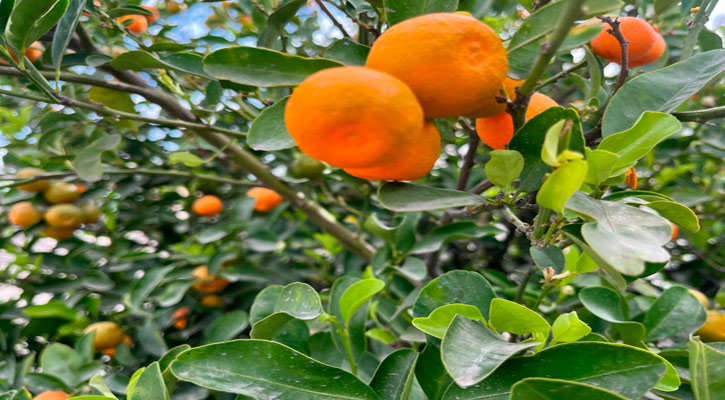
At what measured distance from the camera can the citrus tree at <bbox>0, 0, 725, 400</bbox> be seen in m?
0.39

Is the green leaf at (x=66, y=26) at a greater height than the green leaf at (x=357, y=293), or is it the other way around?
the green leaf at (x=66, y=26)

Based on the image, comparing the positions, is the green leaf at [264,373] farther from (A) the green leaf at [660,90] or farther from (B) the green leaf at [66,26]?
A: (B) the green leaf at [66,26]

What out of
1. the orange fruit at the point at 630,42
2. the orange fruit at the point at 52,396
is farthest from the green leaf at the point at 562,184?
the orange fruit at the point at 52,396

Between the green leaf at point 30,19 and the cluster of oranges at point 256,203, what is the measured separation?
0.74 metres

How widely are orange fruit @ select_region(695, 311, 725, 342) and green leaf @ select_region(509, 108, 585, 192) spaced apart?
24.3 inches

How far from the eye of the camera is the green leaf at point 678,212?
0.45 meters

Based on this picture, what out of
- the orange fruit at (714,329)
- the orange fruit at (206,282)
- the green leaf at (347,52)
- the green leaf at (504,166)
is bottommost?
the orange fruit at (206,282)

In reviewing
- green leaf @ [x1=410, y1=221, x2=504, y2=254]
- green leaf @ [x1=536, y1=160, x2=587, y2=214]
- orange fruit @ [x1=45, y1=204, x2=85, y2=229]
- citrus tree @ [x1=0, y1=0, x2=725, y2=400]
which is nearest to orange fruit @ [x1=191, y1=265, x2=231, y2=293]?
citrus tree @ [x1=0, y1=0, x2=725, y2=400]

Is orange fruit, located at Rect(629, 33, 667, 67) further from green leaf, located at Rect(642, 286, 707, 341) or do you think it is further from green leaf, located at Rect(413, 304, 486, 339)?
green leaf, located at Rect(413, 304, 486, 339)

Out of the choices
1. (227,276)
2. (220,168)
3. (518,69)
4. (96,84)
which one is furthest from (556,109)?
(220,168)

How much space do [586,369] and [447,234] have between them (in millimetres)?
551

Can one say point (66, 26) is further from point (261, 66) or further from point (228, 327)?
point (228, 327)

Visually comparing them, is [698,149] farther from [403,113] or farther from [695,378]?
[403,113]

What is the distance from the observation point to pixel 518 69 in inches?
19.5
